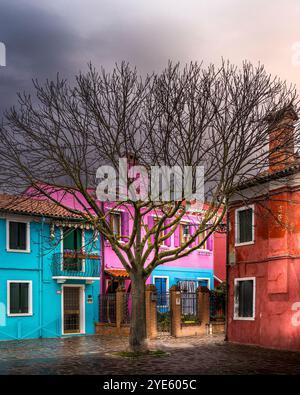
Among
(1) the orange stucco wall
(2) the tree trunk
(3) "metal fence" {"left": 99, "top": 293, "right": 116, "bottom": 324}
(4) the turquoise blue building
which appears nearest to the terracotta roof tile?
(4) the turquoise blue building

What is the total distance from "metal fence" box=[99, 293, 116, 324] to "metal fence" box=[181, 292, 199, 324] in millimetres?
3543

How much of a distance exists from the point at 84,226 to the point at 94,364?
12480 millimetres

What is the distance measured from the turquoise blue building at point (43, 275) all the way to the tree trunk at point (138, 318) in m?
6.91

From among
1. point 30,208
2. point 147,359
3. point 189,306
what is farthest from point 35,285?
point 147,359

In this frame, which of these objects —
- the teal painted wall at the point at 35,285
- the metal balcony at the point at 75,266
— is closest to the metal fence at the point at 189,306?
the metal balcony at the point at 75,266

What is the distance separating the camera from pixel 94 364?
58.6 ft

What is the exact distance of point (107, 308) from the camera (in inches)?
1192

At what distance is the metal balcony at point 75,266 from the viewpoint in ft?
94.3

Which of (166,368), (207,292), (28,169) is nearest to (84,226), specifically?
(207,292)

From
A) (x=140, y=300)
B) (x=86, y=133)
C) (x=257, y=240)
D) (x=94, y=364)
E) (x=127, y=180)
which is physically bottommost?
(x=94, y=364)

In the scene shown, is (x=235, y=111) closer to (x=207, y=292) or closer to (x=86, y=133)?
(x=86, y=133)

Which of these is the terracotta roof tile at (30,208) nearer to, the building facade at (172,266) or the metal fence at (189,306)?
the building facade at (172,266)

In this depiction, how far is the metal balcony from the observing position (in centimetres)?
2875

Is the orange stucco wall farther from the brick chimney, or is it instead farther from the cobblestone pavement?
the brick chimney
